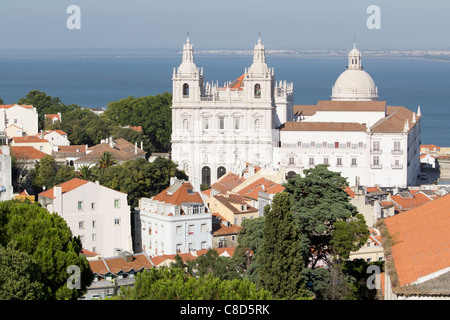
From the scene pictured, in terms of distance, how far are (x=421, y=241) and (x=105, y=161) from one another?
3971 centimetres

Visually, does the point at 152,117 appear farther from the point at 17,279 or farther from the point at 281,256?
the point at 17,279

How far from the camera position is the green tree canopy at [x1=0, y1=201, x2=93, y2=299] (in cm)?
2694

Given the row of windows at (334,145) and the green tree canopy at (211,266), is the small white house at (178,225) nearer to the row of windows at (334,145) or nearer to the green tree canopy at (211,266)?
the green tree canopy at (211,266)

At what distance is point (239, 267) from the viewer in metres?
32.3

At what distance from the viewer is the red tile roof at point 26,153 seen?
193 ft

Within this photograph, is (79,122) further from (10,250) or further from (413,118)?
(10,250)

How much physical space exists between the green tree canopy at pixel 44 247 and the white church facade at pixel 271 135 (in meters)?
35.5

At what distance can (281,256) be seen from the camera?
88.2 ft

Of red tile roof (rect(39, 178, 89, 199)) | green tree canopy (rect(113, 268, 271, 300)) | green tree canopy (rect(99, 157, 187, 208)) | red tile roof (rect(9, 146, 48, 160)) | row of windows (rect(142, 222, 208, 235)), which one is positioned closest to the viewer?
green tree canopy (rect(113, 268, 271, 300))

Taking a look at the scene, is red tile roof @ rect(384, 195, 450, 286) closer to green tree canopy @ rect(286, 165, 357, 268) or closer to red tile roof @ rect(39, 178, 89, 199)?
green tree canopy @ rect(286, 165, 357, 268)

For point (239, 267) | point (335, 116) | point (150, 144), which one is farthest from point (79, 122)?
point (239, 267)

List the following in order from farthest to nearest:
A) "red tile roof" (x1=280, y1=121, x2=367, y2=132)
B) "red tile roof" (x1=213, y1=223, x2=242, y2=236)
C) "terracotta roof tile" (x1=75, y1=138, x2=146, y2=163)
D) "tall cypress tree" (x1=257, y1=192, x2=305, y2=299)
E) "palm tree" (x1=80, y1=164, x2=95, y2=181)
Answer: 1. "red tile roof" (x1=280, y1=121, x2=367, y2=132)
2. "terracotta roof tile" (x1=75, y1=138, x2=146, y2=163)
3. "palm tree" (x1=80, y1=164, x2=95, y2=181)
4. "red tile roof" (x1=213, y1=223, x2=242, y2=236)
5. "tall cypress tree" (x1=257, y1=192, x2=305, y2=299)

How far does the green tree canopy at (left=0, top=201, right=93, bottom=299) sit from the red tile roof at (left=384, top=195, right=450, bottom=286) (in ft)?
26.7

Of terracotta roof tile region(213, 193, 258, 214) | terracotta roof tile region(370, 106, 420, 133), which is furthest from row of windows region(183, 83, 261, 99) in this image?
terracotta roof tile region(213, 193, 258, 214)
